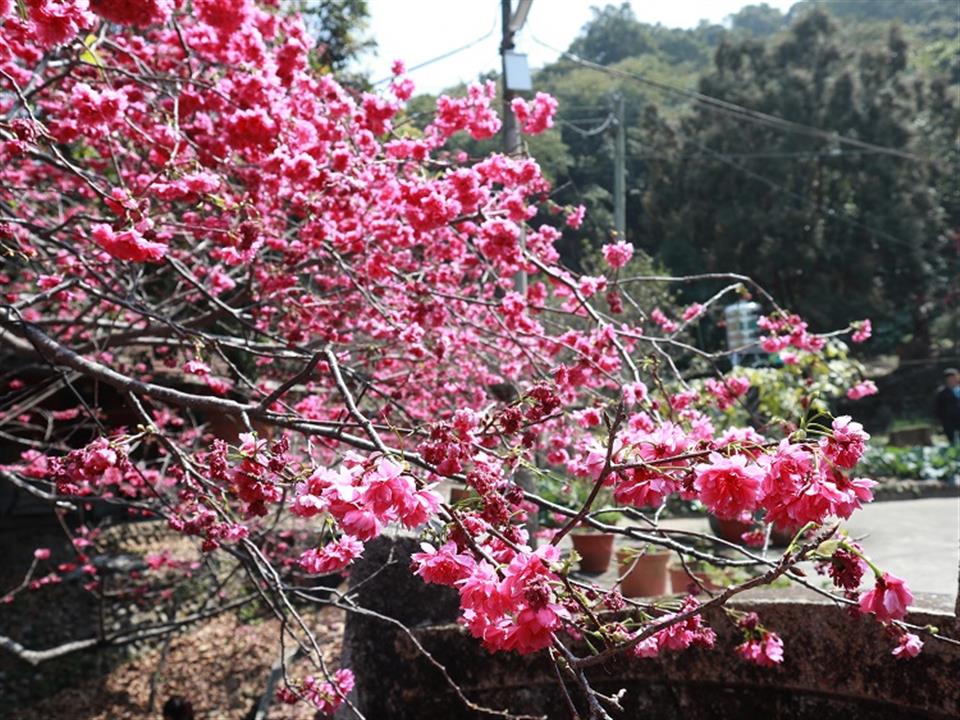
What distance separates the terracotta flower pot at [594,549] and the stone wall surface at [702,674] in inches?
118

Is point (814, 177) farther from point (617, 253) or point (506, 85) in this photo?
point (617, 253)

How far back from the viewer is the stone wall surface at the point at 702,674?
198cm

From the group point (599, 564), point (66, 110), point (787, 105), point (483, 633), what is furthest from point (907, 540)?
point (787, 105)

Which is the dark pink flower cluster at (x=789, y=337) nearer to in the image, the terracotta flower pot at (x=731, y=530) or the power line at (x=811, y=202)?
the terracotta flower pot at (x=731, y=530)

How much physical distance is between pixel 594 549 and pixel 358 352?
286 cm

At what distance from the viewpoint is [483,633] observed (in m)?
1.33

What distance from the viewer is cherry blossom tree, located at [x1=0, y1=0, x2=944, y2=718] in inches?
52.8

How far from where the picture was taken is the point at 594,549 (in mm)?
5793

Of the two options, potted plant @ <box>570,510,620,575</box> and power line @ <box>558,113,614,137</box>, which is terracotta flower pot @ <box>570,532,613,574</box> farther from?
power line @ <box>558,113,614,137</box>

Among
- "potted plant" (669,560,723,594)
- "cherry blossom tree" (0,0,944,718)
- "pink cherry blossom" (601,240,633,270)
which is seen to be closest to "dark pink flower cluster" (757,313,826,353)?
"cherry blossom tree" (0,0,944,718)

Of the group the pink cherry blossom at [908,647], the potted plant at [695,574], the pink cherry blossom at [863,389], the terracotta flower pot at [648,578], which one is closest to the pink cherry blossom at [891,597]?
the pink cherry blossom at [908,647]

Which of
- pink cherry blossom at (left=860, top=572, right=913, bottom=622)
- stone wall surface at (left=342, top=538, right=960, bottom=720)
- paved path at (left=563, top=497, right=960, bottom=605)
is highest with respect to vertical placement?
pink cherry blossom at (left=860, top=572, right=913, bottom=622)

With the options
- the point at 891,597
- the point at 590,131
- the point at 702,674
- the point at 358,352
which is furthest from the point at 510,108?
the point at 590,131

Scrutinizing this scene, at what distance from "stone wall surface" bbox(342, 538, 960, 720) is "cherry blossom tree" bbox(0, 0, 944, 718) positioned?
10 cm
